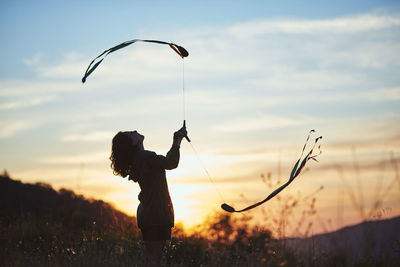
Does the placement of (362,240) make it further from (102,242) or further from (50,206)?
(50,206)

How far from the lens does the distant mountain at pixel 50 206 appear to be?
1335 cm

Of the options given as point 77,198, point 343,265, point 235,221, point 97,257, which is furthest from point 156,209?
point 77,198

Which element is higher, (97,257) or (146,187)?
(146,187)

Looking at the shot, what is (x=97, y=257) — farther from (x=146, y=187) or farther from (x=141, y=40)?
(x=141, y=40)

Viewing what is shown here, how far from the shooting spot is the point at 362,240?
19.1 feet

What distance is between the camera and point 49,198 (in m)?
16.4

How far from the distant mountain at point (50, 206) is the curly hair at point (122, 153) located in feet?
20.9

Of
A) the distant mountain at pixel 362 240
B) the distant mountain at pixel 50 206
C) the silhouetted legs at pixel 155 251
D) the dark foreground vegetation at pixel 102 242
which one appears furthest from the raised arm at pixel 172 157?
the distant mountain at pixel 50 206

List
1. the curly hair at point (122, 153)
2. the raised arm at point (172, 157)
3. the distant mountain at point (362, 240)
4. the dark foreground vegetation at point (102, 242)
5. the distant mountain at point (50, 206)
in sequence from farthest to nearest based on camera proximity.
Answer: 1. the distant mountain at point (50, 206)
2. the dark foreground vegetation at point (102, 242)
3. the curly hair at point (122, 153)
4. the raised arm at point (172, 157)
5. the distant mountain at point (362, 240)

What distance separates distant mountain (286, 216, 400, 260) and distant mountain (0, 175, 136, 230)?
6.72 metres

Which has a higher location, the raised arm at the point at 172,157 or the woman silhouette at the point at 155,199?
the raised arm at the point at 172,157

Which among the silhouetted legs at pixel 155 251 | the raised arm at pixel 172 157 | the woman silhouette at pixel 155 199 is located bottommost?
the silhouetted legs at pixel 155 251

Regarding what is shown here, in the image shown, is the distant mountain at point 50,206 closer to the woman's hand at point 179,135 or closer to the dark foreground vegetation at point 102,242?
the dark foreground vegetation at point 102,242

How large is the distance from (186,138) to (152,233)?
3.89 feet
